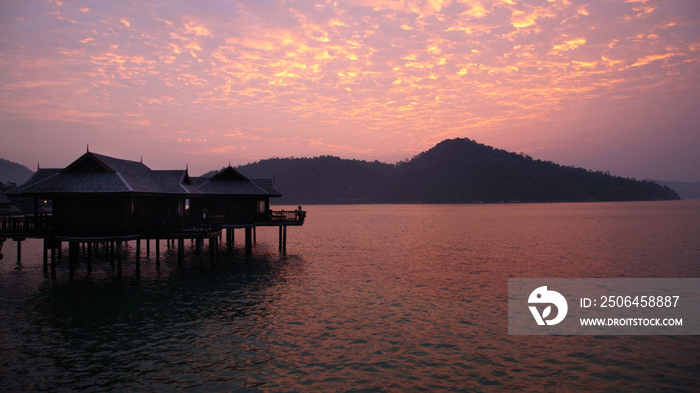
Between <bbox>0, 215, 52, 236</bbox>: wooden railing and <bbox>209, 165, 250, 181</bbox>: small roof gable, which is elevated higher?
<bbox>209, 165, 250, 181</bbox>: small roof gable

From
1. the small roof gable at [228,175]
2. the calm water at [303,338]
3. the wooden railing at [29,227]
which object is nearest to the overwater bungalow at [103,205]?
the wooden railing at [29,227]

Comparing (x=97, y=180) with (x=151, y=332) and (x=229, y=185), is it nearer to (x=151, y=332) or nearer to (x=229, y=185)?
(x=229, y=185)

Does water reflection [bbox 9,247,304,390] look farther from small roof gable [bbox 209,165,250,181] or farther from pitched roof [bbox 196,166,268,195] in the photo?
small roof gable [bbox 209,165,250,181]

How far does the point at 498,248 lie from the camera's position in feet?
161

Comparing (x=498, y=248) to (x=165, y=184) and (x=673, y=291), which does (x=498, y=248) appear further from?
(x=165, y=184)

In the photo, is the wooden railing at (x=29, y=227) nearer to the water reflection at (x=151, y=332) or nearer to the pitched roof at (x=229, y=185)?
the water reflection at (x=151, y=332)

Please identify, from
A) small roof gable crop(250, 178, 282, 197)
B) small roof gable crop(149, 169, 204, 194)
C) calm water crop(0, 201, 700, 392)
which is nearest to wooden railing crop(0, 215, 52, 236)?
calm water crop(0, 201, 700, 392)

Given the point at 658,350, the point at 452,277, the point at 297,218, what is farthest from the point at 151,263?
the point at 658,350

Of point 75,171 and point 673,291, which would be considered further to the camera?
point 75,171

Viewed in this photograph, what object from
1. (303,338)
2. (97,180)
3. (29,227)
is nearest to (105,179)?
(97,180)

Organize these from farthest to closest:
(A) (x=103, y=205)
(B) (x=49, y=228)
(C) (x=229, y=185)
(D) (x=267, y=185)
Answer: (D) (x=267, y=185), (C) (x=229, y=185), (B) (x=49, y=228), (A) (x=103, y=205)

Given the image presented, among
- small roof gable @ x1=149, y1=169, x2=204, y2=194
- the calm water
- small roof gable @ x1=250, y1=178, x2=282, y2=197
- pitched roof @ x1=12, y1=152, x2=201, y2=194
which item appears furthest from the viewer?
small roof gable @ x1=250, y1=178, x2=282, y2=197

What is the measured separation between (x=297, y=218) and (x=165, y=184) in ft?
55.0

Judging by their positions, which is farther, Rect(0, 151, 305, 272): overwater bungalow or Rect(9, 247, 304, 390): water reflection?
Rect(0, 151, 305, 272): overwater bungalow
